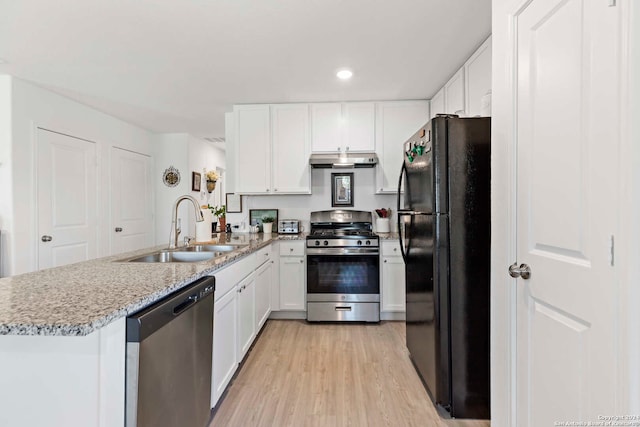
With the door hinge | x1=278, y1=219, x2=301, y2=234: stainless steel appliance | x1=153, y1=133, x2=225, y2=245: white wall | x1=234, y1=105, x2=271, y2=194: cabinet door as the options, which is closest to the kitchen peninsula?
the door hinge

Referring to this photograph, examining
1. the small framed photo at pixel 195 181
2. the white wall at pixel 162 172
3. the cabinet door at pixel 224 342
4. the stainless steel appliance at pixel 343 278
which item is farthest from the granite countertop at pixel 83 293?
the small framed photo at pixel 195 181

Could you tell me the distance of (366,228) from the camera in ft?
12.9

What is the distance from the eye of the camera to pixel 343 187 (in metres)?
3.99

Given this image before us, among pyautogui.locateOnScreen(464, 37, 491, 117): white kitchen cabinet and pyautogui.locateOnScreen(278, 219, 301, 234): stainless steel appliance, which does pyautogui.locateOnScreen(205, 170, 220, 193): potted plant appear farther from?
pyautogui.locateOnScreen(464, 37, 491, 117): white kitchen cabinet

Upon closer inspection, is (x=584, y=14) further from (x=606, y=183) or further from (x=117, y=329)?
(x=117, y=329)

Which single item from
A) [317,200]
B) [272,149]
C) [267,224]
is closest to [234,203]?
[267,224]

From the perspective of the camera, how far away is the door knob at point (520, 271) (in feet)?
4.12

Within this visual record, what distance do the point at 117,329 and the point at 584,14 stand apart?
168cm

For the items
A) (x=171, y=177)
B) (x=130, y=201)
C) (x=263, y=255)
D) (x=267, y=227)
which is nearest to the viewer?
Answer: (x=263, y=255)

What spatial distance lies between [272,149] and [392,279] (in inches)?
75.9

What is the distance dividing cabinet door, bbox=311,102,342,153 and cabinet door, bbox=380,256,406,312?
138cm

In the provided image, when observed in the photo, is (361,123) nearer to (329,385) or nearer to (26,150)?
(329,385)

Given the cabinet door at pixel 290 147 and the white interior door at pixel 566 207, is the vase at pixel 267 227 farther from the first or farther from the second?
the white interior door at pixel 566 207

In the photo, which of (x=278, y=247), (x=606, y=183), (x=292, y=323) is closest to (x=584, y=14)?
(x=606, y=183)
